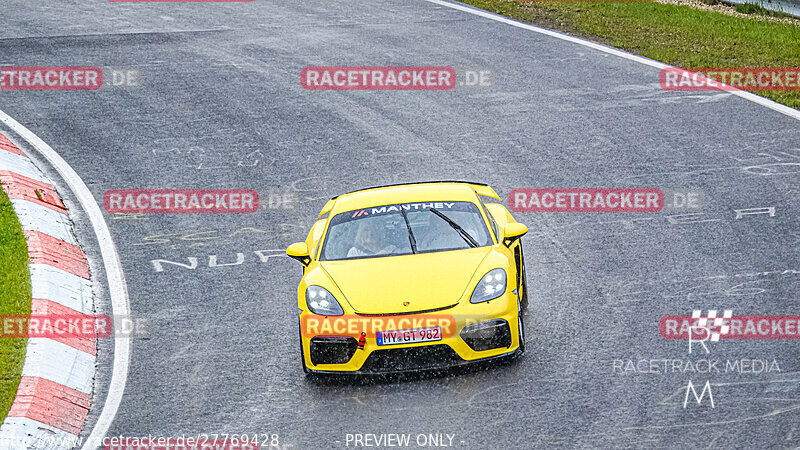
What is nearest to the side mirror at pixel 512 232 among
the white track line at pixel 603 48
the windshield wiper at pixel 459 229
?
the windshield wiper at pixel 459 229

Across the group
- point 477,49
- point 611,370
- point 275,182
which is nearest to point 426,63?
point 477,49

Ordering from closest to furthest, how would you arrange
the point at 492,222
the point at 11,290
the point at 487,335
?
the point at 487,335 → the point at 492,222 → the point at 11,290

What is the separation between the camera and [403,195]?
9.48 m

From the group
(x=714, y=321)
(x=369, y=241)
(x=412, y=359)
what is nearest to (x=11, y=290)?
(x=369, y=241)

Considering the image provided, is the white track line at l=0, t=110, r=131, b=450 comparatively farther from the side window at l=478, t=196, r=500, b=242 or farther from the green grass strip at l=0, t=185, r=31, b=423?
the side window at l=478, t=196, r=500, b=242

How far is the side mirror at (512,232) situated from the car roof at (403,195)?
0.57 m

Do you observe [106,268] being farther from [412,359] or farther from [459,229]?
[412,359]

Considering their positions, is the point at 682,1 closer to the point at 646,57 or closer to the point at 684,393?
the point at 646,57

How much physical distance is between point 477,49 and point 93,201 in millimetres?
7105

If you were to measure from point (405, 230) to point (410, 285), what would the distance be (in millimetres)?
890

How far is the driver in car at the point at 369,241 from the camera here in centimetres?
884

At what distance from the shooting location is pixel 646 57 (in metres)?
16.6

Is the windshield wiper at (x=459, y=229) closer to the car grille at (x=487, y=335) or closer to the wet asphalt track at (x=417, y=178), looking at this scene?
Answer: the wet asphalt track at (x=417, y=178)

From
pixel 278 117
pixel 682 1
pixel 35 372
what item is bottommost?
pixel 35 372
